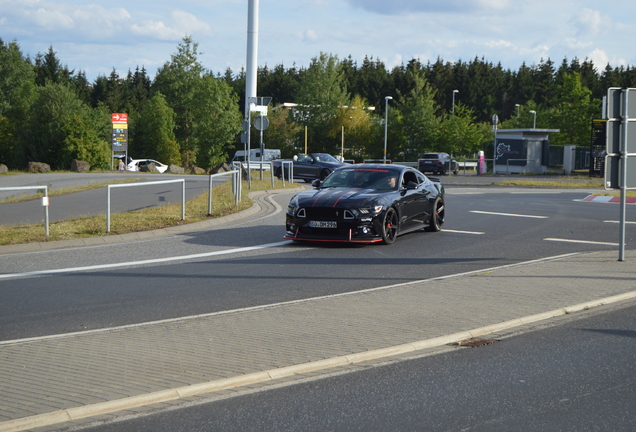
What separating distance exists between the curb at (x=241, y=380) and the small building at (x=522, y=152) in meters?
45.8

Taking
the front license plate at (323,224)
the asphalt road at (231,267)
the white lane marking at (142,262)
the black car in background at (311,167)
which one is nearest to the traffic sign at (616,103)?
the asphalt road at (231,267)

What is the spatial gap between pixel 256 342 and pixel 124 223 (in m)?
9.73

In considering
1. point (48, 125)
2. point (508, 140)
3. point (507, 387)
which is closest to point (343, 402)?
point (507, 387)

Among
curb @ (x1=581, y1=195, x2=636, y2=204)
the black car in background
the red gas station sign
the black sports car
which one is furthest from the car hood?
the red gas station sign

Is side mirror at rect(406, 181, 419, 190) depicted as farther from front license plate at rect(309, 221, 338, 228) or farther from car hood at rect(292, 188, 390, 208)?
front license plate at rect(309, 221, 338, 228)

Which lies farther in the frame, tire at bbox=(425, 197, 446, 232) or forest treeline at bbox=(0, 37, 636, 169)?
forest treeline at bbox=(0, 37, 636, 169)

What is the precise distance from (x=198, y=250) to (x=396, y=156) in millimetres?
58747

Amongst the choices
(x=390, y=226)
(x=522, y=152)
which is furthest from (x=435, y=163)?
(x=390, y=226)

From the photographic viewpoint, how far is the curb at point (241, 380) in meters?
4.44

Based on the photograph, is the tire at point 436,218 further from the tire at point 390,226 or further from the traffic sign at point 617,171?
the traffic sign at point 617,171

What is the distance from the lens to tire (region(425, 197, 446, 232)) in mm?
15164

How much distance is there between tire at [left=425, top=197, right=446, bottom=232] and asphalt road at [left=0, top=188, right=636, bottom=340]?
201 millimetres

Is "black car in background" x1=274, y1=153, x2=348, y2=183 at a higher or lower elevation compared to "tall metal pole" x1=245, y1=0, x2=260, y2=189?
lower

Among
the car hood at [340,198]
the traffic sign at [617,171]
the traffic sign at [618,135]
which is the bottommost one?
the car hood at [340,198]
